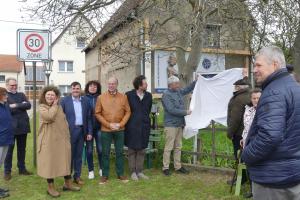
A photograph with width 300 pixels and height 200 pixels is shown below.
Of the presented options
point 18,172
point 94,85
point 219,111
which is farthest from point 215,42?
point 18,172

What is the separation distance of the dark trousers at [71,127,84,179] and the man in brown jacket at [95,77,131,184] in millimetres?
405

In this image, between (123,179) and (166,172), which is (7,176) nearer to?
(123,179)

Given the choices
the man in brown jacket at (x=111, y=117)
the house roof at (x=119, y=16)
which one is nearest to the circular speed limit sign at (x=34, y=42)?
the house roof at (x=119, y=16)

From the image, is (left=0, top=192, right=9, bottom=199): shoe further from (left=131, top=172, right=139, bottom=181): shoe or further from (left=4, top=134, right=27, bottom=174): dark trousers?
(left=131, top=172, right=139, bottom=181): shoe

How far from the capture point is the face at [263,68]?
316cm

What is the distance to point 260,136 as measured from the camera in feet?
10.0

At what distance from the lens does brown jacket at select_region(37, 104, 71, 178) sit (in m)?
6.14

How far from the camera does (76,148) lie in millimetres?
6883

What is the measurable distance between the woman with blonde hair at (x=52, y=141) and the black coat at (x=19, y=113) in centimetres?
133

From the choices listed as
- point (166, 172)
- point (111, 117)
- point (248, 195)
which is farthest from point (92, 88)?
point (248, 195)

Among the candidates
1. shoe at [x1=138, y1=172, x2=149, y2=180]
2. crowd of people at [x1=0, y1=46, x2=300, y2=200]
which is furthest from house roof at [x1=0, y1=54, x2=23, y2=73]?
shoe at [x1=138, y1=172, x2=149, y2=180]

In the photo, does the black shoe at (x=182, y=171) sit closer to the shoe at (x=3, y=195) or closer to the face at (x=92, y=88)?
the face at (x=92, y=88)

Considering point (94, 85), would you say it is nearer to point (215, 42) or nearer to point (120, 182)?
point (120, 182)

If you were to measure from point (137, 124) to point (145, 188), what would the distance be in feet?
3.86
